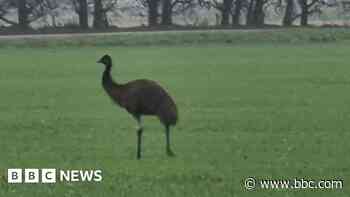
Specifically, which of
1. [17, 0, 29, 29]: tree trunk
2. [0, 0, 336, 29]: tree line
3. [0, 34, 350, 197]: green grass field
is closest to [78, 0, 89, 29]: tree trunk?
[0, 0, 336, 29]: tree line

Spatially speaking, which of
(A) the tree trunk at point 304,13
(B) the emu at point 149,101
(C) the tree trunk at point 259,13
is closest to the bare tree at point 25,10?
(C) the tree trunk at point 259,13

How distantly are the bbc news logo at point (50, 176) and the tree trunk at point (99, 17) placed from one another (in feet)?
218

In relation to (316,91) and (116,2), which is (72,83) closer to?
(316,91)

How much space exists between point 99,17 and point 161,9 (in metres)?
6.31

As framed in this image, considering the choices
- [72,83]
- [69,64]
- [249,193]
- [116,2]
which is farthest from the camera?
[116,2]

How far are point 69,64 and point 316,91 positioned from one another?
734 inches

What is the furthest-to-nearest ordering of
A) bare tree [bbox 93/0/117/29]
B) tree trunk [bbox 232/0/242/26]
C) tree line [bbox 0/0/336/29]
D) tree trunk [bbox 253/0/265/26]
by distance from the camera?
tree trunk [bbox 253/0/265/26]
tree trunk [bbox 232/0/242/26]
tree line [bbox 0/0/336/29]
bare tree [bbox 93/0/117/29]

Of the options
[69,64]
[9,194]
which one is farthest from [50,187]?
[69,64]

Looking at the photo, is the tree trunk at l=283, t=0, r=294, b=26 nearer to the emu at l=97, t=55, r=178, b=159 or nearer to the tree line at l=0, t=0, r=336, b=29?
the tree line at l=0, t=0, r=336, b=29

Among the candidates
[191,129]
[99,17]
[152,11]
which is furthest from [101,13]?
[191,129]

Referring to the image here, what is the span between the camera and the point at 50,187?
13508mm

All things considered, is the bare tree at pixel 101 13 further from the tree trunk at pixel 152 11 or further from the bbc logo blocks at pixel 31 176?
the bbc logo blocks at pixel 31 176

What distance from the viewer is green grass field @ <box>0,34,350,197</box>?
14125mm

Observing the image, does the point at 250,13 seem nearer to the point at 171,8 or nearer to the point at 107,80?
the point at 171,8
